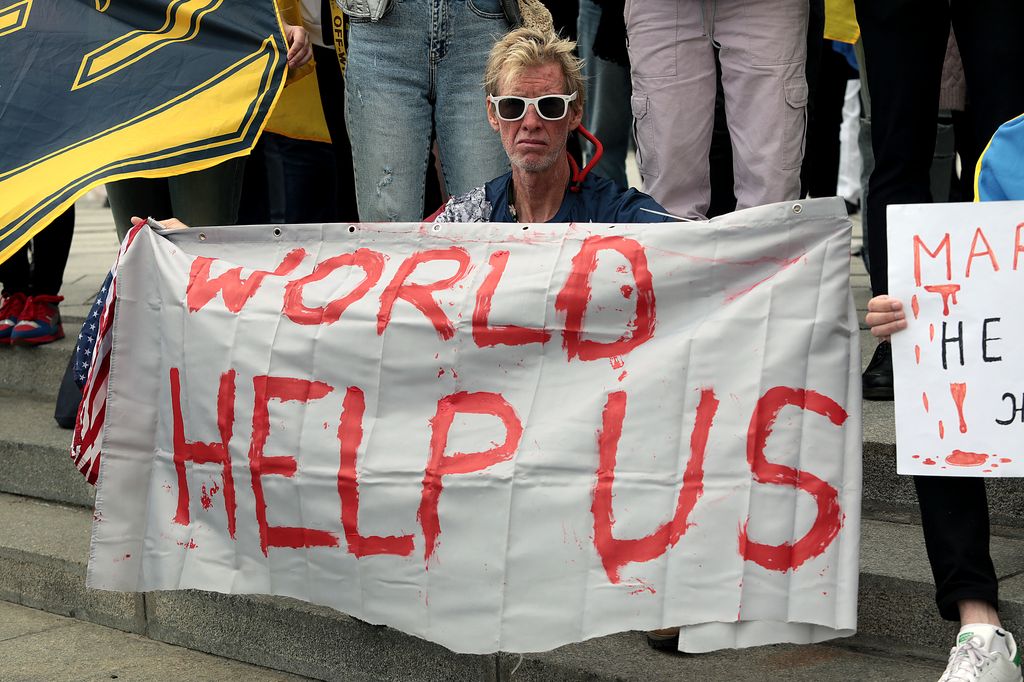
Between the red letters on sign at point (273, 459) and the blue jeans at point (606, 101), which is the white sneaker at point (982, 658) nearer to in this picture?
the red letters on sign at point (273, 459)

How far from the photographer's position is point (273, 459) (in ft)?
9.62

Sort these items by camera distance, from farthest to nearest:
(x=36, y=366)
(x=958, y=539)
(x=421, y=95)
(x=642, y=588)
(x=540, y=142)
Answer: (x=36, y=366), (x=421, y=95), (x=540, y=142), (x=642, y=588), (x=958, y=539)

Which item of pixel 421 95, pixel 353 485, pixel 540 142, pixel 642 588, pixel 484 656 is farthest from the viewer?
pixel 421 95

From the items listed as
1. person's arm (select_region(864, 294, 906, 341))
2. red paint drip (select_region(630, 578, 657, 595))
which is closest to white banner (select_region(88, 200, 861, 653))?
red paint drip (select_region(630, 578, 657, 595))

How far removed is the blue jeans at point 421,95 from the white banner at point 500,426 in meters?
0.50

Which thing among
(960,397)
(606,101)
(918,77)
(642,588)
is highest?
(606,101)

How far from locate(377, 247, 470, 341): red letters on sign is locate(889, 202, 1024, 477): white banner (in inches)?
36.1

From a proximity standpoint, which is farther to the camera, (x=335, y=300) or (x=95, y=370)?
(x=95, y=370)

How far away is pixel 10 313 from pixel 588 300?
305 centimetres

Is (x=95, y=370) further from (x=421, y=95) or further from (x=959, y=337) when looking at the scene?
(x=959, y=337)

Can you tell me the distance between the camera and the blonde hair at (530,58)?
3.06 metres

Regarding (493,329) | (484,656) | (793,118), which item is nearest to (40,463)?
(484,656)

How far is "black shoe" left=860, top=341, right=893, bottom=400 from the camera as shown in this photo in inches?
136

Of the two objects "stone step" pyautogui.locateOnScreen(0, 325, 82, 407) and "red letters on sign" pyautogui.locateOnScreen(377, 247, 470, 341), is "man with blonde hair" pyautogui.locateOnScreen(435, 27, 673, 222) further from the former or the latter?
"stone step" pyautogui.locateOnScreen(0, 325, 82, 407)
